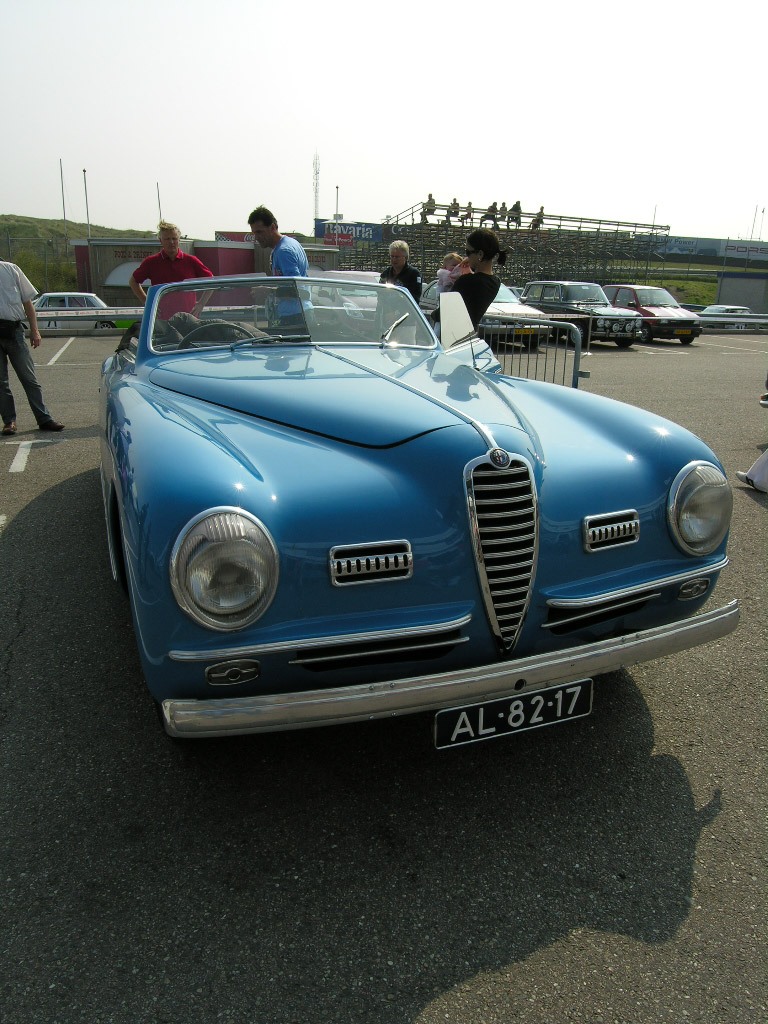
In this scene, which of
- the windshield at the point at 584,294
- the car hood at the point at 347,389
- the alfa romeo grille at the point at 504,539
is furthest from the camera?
the windshield at the point at 584,294

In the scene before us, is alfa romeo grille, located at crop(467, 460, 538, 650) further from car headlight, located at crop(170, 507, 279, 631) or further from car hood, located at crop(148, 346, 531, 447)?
car headlight, located at crop(170, 507, 279, 631)

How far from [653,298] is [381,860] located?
768 inches

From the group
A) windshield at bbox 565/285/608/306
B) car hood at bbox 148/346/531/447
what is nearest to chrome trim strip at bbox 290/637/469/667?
car hood at bbox 148/346/531/447

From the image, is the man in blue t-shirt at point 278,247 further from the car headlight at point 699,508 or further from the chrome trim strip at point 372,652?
the chrome trim strip at point 372,652

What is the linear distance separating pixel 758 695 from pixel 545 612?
48.1 inches

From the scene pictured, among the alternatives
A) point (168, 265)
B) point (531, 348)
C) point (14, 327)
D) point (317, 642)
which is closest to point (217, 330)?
point (317, 642)

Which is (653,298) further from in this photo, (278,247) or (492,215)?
(278,247)

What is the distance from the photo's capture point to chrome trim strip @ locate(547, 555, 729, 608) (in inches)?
87.2

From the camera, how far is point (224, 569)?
1.88m

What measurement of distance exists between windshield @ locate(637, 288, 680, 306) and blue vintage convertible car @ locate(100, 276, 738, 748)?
17.8 m

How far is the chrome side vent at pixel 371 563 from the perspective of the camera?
201 centimetres

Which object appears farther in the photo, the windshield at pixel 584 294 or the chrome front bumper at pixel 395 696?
the windshield at pixel 584 294

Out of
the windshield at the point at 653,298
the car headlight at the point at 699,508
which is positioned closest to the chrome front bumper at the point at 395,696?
the car headlight at the point at 699,508

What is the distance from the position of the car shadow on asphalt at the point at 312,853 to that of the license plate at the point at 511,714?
1.00 feet
